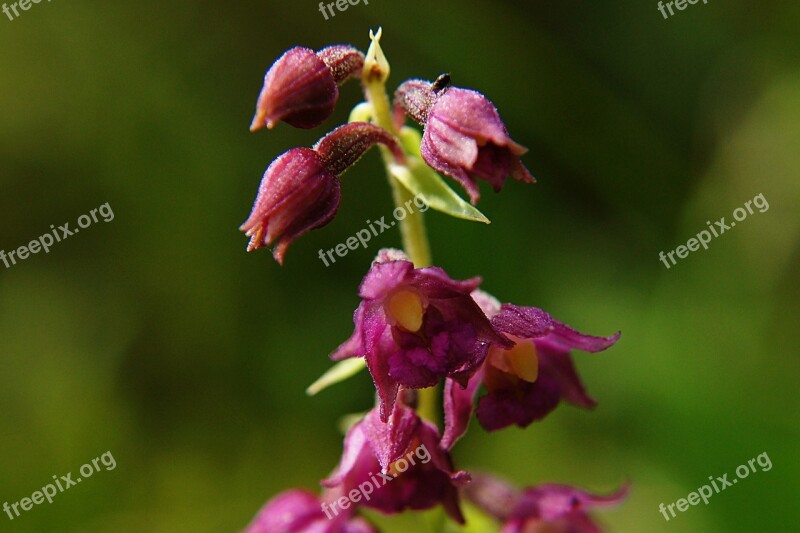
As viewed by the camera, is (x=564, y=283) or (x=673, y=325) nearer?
(x=673, y=325)

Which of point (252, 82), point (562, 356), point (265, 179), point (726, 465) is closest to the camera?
point (265, 179)

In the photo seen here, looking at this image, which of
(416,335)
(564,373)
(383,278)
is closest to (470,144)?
(383,278)

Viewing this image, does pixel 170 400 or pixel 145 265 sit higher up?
pixel 145 265

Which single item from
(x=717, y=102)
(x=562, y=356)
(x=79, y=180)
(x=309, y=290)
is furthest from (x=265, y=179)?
(x=717, y=102)

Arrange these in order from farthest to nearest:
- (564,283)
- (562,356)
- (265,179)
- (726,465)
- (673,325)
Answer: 1. (564,283)
2. (673,325)
3. (726,465)
4. (562,356)
5. (265,179)

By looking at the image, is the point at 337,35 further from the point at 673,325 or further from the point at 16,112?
the point at 673,325

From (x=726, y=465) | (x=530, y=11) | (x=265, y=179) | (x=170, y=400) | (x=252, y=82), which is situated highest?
(x=252, y=82)

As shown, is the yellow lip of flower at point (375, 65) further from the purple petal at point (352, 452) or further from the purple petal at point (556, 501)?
the purple petal at point (556, 501)
